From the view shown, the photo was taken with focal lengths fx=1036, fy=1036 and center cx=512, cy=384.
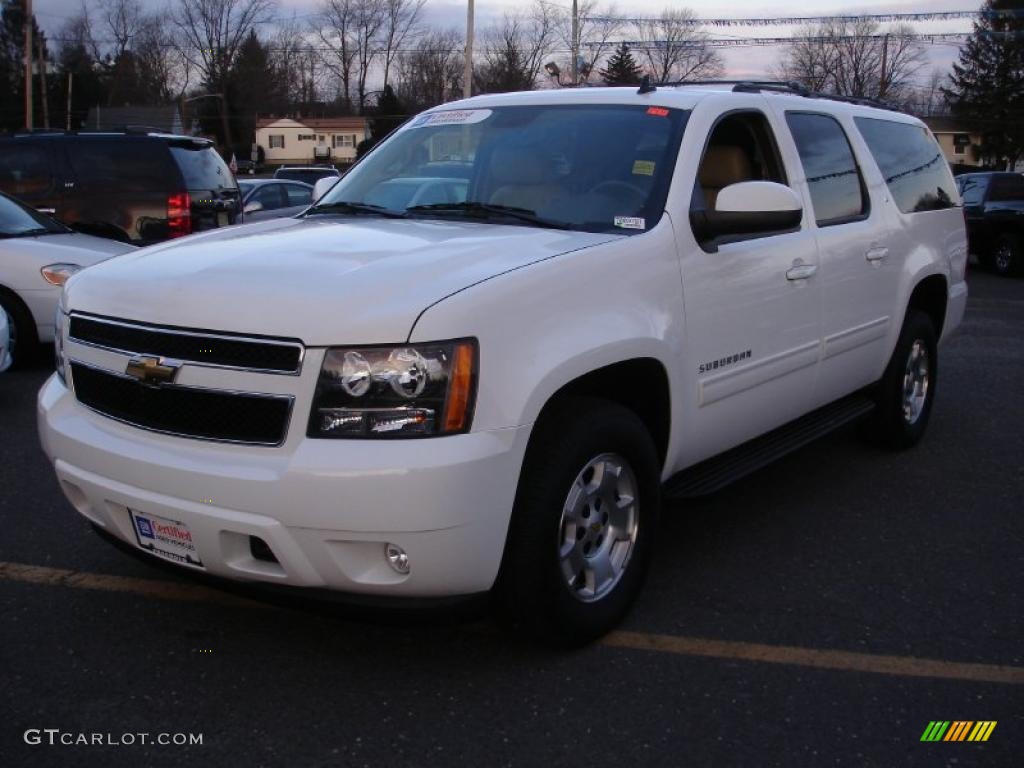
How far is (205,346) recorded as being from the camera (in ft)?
9.96

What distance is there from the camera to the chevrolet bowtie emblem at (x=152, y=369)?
3.08 m

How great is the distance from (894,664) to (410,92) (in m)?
77.1

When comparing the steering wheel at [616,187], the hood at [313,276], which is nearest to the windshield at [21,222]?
the hood at [313,276]

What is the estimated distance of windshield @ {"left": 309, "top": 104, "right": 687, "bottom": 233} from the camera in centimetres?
396

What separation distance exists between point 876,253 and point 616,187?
189 cm

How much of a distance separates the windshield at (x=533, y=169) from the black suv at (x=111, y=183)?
618 cm

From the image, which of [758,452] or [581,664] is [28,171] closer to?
[758,452]

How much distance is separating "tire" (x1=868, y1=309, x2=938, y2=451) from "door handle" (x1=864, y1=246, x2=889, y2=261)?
62 centimetres

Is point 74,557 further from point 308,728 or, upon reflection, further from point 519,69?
point 519,69

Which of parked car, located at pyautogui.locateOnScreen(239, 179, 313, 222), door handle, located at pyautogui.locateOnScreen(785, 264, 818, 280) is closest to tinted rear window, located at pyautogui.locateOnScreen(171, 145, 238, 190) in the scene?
parked car, located at pyautogui.locateOnScreen(239, 179, 313, 222)

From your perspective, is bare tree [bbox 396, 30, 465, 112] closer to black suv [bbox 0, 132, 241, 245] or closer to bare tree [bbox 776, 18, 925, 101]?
bare tree [bbox 776, 18, 925, 101]

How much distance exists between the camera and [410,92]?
7669 cm

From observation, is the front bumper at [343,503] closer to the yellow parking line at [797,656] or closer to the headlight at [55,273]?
the yellow parking line at [797,656]

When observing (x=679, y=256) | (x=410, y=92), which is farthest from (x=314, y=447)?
(x=410, y=92)
